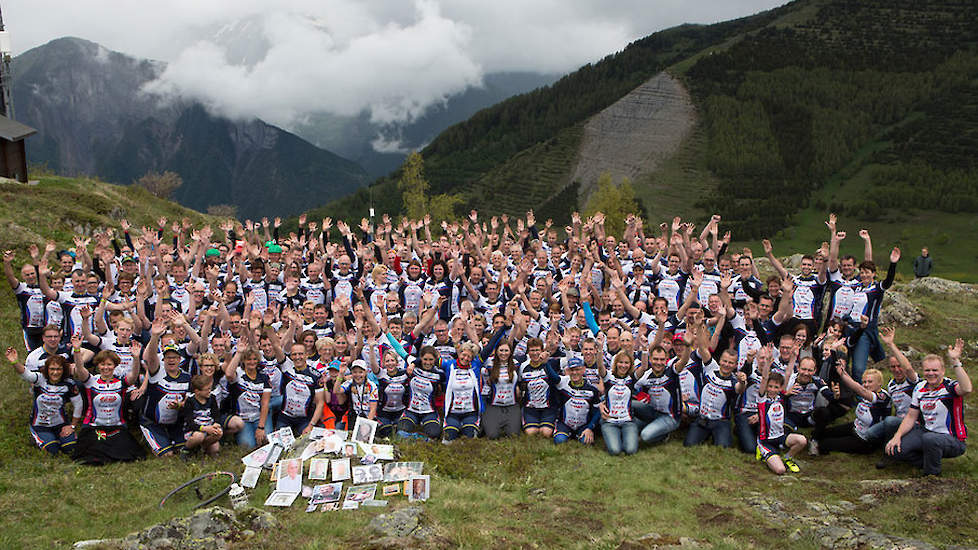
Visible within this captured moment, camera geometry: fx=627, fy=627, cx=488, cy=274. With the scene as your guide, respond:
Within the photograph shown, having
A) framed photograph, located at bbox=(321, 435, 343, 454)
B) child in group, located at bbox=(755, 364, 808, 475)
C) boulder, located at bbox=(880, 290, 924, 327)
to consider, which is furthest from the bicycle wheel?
boulder, located at bbox=(880, 290, 924, 327)

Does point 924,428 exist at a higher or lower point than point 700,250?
lower

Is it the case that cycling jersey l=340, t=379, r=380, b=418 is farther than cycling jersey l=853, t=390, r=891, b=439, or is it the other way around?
cycling jersey l=340, t=379, r=380, b=418

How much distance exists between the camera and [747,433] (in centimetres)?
1002

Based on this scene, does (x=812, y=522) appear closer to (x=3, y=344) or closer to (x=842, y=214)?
(x=3, y=344)

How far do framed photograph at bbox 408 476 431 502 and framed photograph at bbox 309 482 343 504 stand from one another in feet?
3.02

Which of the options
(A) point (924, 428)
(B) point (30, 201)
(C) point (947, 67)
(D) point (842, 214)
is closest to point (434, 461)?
(A) point (924, 428)

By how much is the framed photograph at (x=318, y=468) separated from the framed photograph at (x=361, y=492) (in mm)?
475

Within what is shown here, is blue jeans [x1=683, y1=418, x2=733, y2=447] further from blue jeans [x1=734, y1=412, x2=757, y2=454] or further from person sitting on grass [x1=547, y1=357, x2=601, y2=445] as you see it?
person sitting on grass [x1=547, y1=357, x2=601, y2=445]

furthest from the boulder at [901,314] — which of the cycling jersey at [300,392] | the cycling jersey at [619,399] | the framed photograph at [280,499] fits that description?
the framed photograph at [280,499]

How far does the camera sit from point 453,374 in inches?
412

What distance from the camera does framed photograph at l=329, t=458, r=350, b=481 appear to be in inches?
332

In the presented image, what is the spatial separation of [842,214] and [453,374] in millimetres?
111683

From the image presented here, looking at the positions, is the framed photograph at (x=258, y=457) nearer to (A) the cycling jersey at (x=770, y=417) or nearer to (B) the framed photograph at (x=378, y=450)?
(B) the framed photograph at (x=378, y=450)

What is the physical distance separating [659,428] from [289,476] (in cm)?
578
